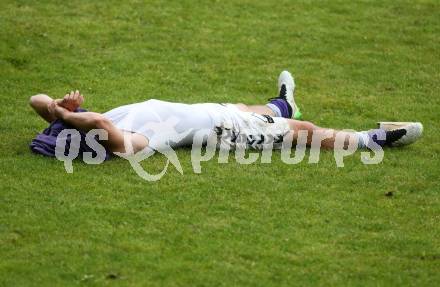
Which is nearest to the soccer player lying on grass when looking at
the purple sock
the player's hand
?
the player's hand

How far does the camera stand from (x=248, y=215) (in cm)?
763

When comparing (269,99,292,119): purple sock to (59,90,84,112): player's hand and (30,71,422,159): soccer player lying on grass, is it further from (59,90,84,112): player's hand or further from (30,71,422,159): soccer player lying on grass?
(59,90,84,112): player's hand

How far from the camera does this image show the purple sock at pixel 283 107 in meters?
10.1

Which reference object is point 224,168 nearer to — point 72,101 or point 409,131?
point 72,101

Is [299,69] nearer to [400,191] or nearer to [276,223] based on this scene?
[400,191]

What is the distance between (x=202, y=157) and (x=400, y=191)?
204 cm

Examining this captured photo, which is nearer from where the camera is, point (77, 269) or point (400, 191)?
point (77, 269)

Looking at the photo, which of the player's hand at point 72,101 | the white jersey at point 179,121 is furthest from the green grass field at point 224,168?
the player's hand at point 72,101

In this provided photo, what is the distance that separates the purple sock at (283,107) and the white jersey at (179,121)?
0.66 m

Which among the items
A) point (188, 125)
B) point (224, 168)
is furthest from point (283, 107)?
point (224, 168)

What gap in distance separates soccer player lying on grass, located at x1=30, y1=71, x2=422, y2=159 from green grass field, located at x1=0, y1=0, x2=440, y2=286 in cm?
22

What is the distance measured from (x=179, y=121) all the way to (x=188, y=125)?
4.0 inches

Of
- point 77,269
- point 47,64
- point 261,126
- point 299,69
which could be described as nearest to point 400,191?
point 261,126

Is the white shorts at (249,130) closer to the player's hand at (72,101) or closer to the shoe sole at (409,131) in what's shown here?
the shoe sole at (409,131)
